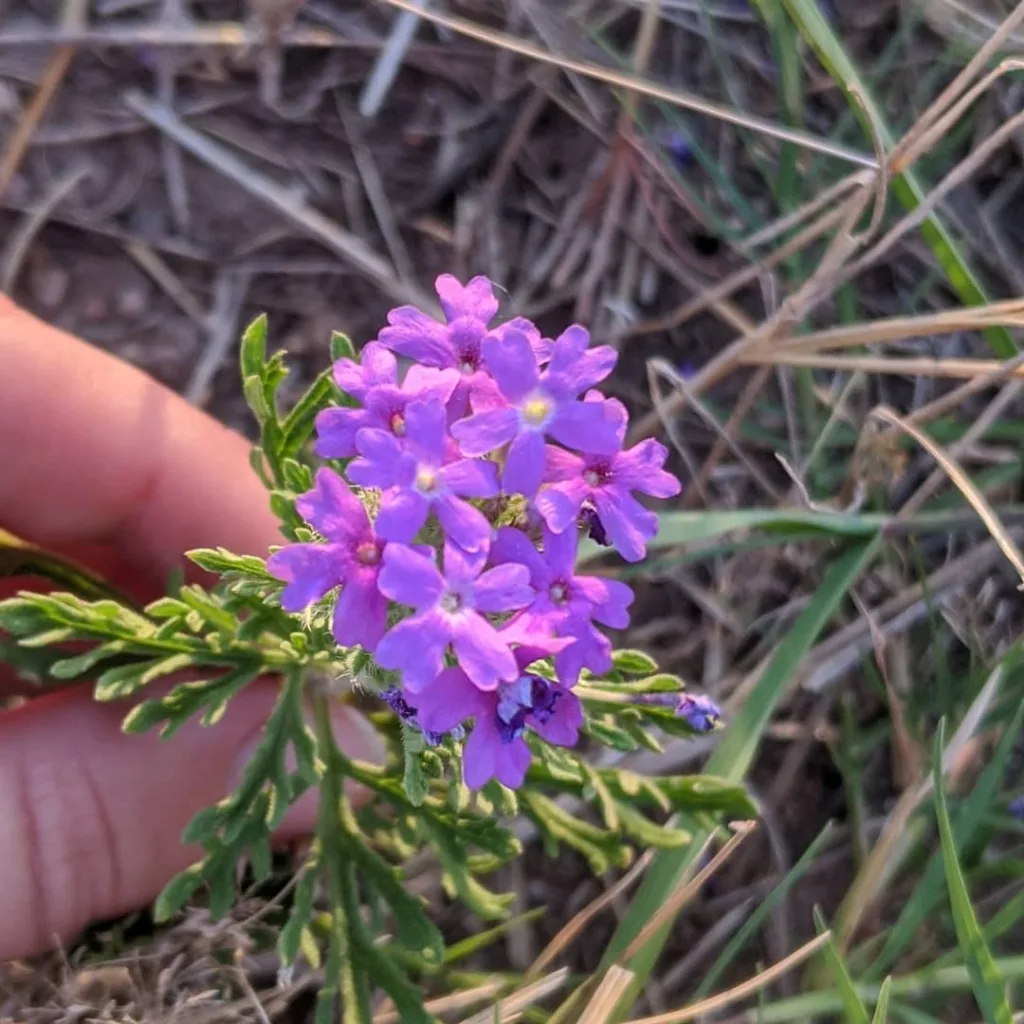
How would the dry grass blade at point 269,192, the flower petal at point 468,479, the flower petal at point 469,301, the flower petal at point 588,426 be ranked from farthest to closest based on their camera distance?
1. the dry grass blade at point 269,192
2. the flower petal at point 469,301
3. the flower petal at point 588,426
4. the flower petal at point 468,479

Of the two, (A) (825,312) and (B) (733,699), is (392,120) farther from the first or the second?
(B) (733,699)

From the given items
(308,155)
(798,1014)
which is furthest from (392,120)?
(798,1014)

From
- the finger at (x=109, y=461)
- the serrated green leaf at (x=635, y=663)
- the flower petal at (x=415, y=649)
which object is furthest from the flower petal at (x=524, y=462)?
the finger at (x=109, y=461)

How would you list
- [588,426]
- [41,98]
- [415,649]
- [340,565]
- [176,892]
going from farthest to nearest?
[41,98], [176,892], [588,426], [340,565], [415,649]

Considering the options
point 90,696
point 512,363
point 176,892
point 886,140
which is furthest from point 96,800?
point 886,140

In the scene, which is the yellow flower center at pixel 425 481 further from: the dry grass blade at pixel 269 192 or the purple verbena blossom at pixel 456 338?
the dry grass blade at pixel 269 192

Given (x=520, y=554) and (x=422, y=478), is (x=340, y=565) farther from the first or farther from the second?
(x=520, y=554)
